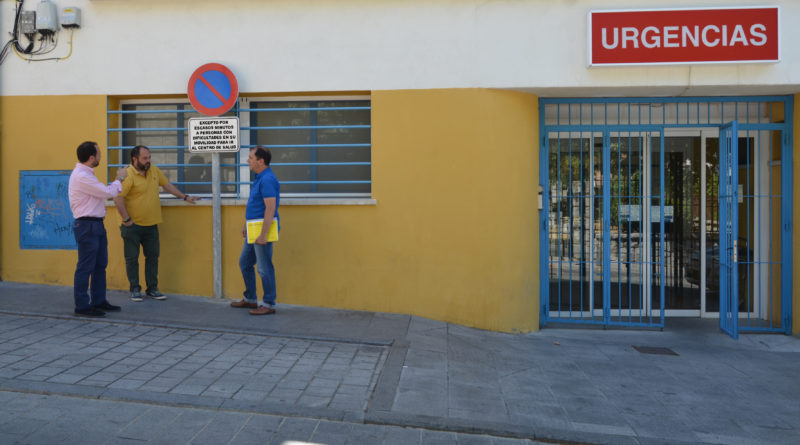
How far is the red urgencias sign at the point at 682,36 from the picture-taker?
22.0 ft

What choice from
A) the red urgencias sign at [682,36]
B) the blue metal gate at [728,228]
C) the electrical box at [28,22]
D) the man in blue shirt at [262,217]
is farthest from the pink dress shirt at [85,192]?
the blue metal gate at [728,228]

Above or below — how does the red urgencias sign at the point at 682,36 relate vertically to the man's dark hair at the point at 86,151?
above

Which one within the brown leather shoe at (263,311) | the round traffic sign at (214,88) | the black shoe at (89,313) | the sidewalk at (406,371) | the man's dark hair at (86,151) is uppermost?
the round traffic sign at (214,88)

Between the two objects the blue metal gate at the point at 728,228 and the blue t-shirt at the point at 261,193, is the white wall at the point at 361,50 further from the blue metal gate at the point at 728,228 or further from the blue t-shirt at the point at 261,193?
the blue t-shirt at the point at 261,193

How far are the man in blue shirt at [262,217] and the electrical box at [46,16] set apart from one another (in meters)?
3.18

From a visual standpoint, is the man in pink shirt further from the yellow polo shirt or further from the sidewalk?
the yellow polo shirt

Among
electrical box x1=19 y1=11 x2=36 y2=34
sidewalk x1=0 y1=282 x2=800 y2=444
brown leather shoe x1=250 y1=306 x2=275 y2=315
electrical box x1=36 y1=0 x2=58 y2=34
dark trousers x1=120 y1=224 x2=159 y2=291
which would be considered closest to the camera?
sidewalk x1=0 y1=282 x2=800 y2=444

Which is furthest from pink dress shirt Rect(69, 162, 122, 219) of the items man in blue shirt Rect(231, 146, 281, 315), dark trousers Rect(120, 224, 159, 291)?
man in blue shirt Rect(231, 146, 281, 315)

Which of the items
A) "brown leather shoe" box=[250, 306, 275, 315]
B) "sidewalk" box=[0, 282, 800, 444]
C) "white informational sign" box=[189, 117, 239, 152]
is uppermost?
"white informational sign" box=[189, 117, 239, 152]

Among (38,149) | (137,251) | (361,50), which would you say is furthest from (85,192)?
(361,50)

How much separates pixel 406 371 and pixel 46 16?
6.16 metres

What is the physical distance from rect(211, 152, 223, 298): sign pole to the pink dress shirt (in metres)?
1.21

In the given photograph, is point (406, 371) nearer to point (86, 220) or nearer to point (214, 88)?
point (86, 220)

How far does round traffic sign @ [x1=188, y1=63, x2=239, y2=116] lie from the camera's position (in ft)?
22.5
